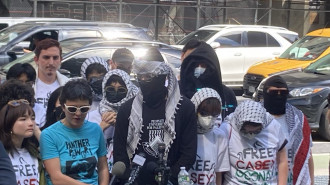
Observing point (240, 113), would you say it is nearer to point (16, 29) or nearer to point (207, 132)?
point (207, 132)

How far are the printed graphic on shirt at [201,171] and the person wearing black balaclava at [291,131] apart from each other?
0.76 meters

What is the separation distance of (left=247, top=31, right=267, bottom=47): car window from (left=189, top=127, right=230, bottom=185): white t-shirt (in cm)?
1353

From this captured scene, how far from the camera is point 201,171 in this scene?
14.5 feet

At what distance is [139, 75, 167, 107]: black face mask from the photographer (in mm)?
4156

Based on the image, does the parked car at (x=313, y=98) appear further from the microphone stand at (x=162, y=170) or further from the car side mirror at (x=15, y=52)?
the microphone stand at (x=162, y=170)

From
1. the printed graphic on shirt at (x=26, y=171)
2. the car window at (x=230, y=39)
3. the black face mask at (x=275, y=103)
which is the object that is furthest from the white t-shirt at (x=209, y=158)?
the car window at (x=230, y=39)

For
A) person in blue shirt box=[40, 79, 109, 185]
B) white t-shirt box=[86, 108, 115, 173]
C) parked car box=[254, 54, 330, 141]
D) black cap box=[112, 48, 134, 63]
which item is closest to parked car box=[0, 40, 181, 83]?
parked car box=[254, 54, 330, 141]

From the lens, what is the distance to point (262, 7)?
25312 mm

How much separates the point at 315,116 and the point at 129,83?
23.2 ft

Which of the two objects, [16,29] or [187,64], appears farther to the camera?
[16,29]

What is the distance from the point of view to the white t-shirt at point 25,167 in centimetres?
395

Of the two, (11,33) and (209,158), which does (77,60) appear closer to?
(11,33)

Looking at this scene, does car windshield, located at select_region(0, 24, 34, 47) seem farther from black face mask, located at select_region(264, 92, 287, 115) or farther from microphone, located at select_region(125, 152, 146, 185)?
microphone, located at select_region(125, 152, 146, 185)

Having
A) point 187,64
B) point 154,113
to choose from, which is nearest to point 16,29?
point 187,64
